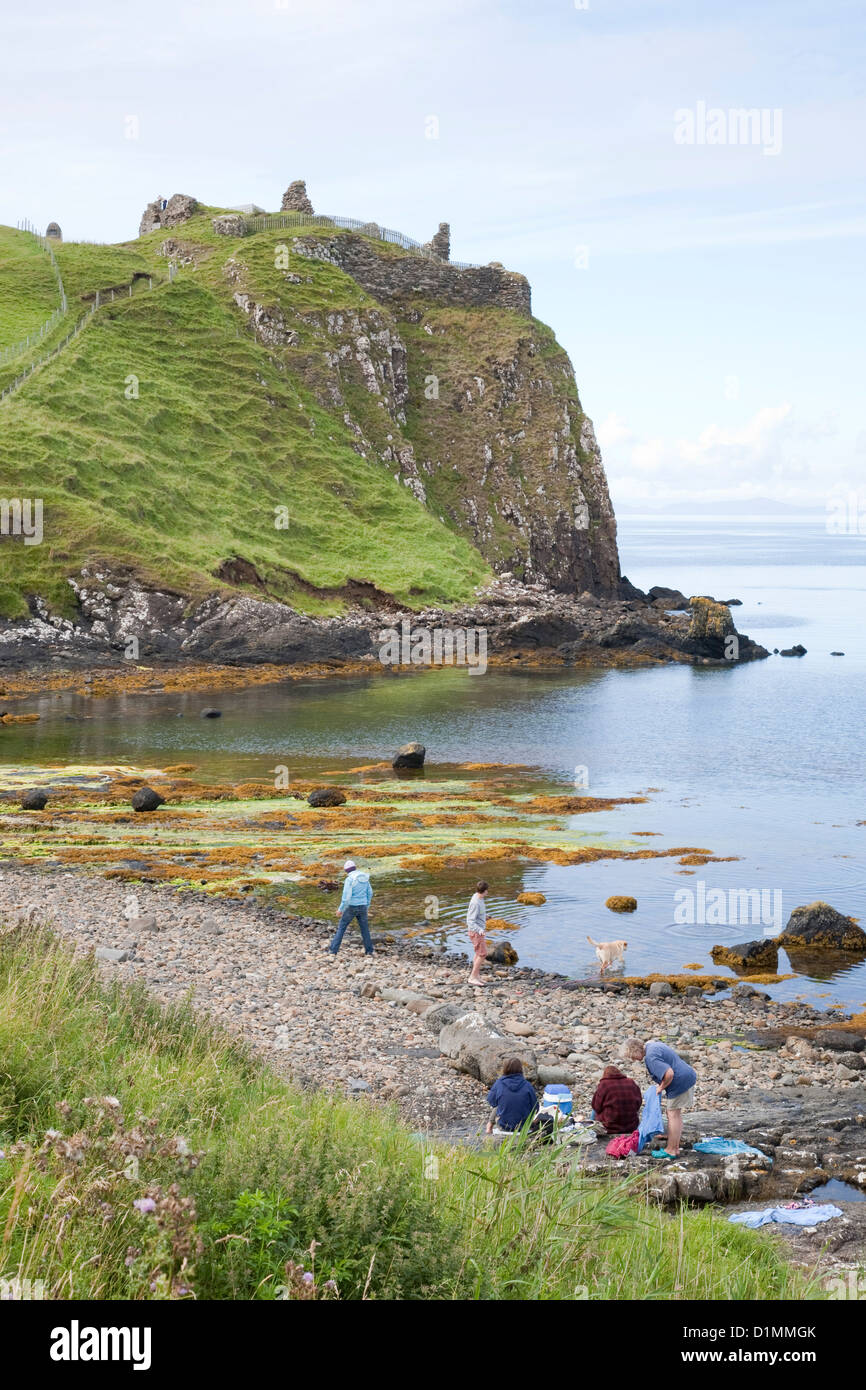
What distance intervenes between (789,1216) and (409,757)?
38.8m

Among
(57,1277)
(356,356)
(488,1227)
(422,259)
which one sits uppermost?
(422,259)

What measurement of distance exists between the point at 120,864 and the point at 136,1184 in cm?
2930

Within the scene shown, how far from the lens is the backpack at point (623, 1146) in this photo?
1502 centimetres

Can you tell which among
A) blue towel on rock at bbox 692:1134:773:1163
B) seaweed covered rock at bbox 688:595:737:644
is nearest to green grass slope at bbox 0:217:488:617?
seaweed covered rock at bbox 688:595:737:644

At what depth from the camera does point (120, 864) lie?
35.1 meters

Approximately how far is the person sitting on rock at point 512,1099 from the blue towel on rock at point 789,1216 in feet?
8.75

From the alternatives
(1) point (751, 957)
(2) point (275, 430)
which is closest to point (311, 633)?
(2) point (275, 430)

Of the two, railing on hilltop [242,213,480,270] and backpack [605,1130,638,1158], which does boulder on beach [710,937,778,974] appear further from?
railing on hilltop [242,213,480,270]

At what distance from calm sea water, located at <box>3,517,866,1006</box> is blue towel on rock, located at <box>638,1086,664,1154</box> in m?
10.7

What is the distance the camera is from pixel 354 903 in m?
25.5

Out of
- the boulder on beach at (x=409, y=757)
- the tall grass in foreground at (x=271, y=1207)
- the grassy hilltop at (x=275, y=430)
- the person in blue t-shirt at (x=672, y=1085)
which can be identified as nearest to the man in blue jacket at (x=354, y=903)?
the person in blue t-shirt at (x=672, y=1085)

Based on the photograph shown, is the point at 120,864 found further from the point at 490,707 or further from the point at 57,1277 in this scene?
the point at 490,707

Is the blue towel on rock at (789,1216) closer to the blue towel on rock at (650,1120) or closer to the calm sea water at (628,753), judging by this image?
the blue towel on rock at (650,1120)

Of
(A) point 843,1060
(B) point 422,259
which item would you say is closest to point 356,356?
(B) point 422,259
